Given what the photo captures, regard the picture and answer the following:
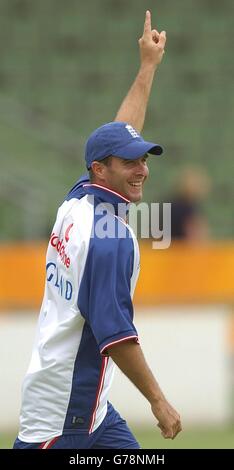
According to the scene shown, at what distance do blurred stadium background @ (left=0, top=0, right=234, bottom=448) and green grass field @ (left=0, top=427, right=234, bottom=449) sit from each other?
1.0 inches

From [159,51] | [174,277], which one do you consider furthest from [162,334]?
[159,51]

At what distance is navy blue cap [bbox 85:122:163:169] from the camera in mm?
5445

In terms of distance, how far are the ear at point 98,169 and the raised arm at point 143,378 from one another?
2.75 feet

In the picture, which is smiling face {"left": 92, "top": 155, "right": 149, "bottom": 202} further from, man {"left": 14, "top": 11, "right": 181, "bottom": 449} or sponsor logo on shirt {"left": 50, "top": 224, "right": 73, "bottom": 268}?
sponsor logo on shirt {"left": 50, "top": 224, "right": 73, "bottom": 268}

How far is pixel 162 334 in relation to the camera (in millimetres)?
11500

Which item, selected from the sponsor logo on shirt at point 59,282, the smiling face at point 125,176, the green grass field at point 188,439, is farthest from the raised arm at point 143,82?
the green grass field at point 188,439

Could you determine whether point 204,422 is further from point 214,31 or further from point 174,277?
point 214,31

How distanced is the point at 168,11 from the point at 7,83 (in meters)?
3.07

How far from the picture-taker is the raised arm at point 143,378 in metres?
5.11

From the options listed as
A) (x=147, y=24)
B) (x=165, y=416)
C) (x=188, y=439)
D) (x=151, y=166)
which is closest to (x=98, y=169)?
(x=165, y=416)

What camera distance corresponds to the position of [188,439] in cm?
1043

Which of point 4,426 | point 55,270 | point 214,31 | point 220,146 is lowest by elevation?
point 55,270

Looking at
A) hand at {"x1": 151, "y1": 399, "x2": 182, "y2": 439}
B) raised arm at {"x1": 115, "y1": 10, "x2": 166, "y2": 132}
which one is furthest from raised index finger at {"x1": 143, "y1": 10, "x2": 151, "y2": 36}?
hand at {"x1": 151, "y1": 399, "x2": 182, "y2": 439}

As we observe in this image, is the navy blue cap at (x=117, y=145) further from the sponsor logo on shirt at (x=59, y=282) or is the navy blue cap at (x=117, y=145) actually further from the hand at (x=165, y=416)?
the hand at (x=165, y=416)
